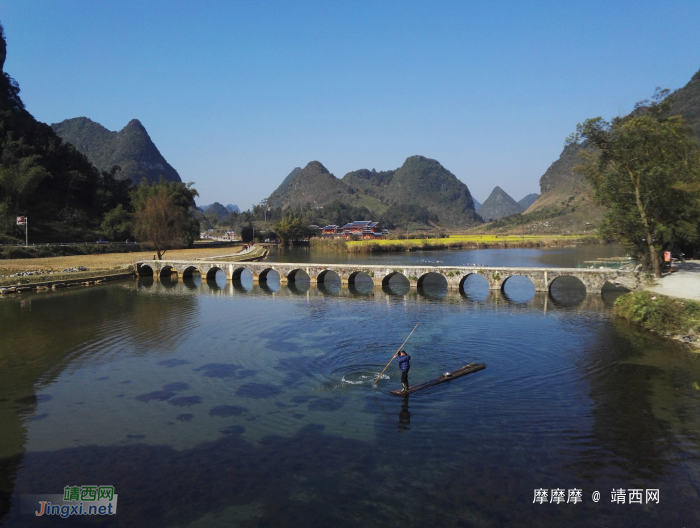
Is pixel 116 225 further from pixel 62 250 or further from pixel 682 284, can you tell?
pixel 682 284

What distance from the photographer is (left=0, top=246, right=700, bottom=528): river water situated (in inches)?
446

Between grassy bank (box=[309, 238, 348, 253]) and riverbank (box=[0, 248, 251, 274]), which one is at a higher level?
grassy bank (box=[309, 238, 348, 253])

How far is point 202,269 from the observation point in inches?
2233

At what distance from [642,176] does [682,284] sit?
25.2 ft

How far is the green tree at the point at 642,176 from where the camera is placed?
31.1 m

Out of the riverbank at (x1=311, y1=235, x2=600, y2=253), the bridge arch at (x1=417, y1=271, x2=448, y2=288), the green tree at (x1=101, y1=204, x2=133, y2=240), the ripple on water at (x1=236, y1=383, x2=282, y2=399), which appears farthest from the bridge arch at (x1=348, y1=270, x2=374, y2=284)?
the green tree at (x1=101, y1=204, x2=133, y2=240)

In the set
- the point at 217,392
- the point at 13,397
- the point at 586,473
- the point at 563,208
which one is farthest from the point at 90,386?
the point at 563,208

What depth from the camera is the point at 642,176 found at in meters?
31.4

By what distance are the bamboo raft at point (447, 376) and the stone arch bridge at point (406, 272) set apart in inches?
808

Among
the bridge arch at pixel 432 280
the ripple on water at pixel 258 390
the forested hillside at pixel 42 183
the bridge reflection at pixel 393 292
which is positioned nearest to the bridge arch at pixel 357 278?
the bridge reflection at pixel 393 292

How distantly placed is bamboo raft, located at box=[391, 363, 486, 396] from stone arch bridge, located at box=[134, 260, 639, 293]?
20516 millimetres

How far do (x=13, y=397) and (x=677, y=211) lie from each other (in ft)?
138

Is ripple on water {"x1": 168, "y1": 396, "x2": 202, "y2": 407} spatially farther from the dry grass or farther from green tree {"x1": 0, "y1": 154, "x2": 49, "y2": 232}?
green tree {"x1": 0, "y1": 154, "x2": 49, "y2": 232}

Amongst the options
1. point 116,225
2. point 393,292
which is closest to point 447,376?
point 393,292
